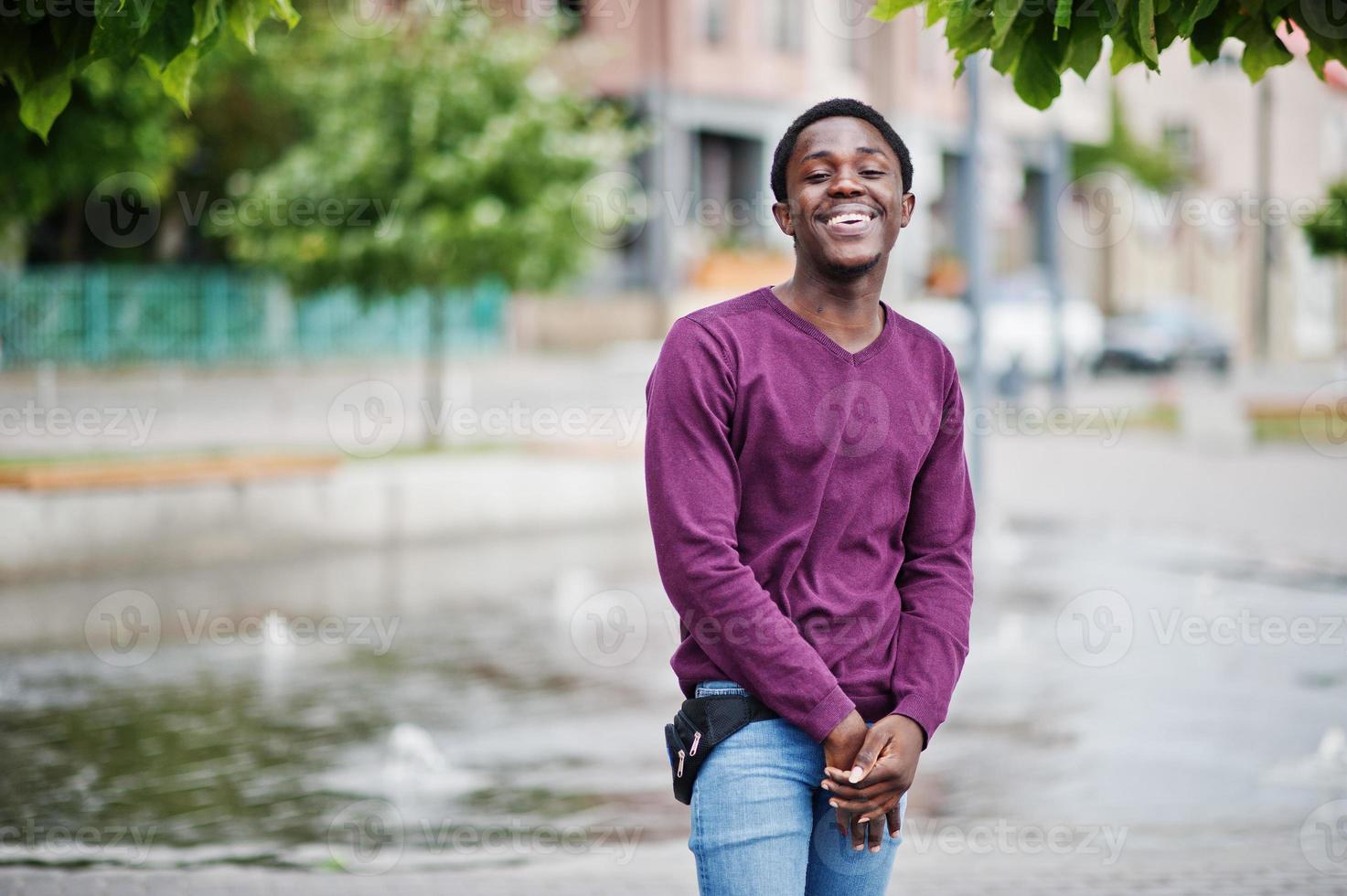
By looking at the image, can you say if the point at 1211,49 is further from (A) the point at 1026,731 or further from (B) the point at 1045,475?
(B) the point at 1045,475

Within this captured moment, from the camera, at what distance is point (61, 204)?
2995cm

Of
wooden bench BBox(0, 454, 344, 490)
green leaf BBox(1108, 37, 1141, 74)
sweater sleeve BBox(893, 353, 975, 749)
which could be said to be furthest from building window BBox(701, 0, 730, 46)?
sweater sleeve BBox(893, 353, 975, 749)

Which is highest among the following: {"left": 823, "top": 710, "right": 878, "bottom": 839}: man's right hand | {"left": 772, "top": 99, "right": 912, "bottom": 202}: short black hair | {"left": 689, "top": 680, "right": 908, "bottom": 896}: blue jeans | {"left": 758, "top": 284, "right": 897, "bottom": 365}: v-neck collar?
{"left": 772, "top": 99, "right": 912, "bottom": 202}: short black hair

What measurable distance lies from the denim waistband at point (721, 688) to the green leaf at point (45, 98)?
95.2 inches

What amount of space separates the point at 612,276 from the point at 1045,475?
18.0 metres

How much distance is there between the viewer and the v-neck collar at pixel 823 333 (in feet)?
9.40

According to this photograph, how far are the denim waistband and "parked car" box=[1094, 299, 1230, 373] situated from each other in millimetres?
35488

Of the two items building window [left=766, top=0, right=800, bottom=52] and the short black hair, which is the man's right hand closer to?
the short black hair

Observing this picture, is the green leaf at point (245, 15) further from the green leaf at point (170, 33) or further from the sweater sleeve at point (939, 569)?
the sweater sleeve at point (939, 569)

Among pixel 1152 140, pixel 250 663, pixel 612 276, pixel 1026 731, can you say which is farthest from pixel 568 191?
pixel 1152 140

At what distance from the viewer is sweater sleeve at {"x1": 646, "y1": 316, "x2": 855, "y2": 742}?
2.71 metres

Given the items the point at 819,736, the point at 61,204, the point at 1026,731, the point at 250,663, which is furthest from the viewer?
the point at 61,204

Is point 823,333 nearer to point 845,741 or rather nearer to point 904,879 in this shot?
point 845,741

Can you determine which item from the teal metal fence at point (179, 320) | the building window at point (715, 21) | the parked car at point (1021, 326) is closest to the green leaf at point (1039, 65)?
the teal metal fence at point (179, 320)
